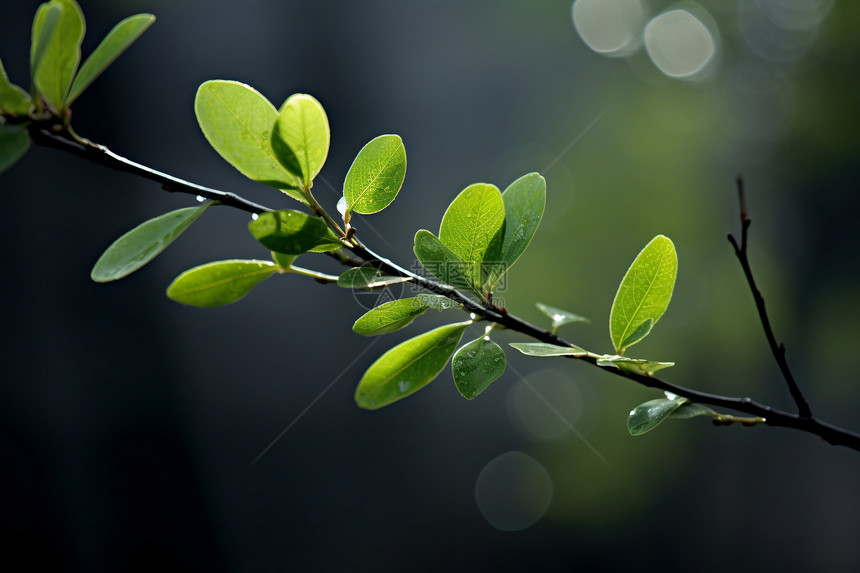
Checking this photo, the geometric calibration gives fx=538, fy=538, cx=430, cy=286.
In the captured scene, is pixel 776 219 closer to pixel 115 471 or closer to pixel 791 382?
pixel 791 382

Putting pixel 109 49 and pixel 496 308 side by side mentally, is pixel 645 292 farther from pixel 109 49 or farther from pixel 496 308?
pixel 109 49

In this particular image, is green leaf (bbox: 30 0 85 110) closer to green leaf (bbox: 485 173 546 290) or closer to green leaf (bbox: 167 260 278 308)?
green leaf (bbox: 167 260 278 308)

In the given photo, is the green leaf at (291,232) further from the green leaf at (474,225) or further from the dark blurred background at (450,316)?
the dark blurred background at (450,316)

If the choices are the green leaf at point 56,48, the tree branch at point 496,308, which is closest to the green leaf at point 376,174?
the tree branch at point 496,308

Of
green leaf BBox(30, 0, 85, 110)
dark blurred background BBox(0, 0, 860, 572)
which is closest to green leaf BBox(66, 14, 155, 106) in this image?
green leaf BBox(30, 0, 85, 110)

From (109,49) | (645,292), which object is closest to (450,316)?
(645,292)

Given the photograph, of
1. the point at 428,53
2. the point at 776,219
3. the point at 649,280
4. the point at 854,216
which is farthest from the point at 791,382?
the point at 854,216

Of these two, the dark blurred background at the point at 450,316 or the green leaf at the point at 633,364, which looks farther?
the dark blurred background at the point at 450,316
